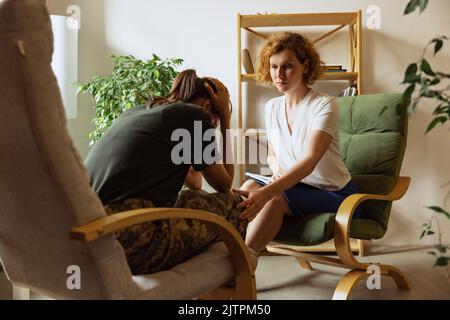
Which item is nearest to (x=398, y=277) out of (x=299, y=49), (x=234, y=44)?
(x=299, y=49)

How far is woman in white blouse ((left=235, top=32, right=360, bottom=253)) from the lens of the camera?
1905 mm

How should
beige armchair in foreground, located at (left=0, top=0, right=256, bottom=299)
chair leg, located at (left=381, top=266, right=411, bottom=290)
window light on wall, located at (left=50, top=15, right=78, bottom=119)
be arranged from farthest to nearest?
window light on wall, located at (left=50, top=15, right=78, bottom=119), chair leg, located at (left=381, top=266, right=411, bottom=290), beige armchair in foreground, located at (left=0, top=0, right=256, bottom=299)

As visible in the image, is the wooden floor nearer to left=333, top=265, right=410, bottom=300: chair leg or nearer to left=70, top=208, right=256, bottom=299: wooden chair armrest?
left=333, top=265, right=410, bottom=300: chair leg

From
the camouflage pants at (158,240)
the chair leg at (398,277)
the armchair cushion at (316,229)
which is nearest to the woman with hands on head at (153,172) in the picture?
the camouflage pants at (158,240)

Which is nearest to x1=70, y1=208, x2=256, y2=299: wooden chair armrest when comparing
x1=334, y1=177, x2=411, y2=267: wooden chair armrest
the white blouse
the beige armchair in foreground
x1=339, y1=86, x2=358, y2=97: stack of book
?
the beige armchair in foreground

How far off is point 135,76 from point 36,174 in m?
1.79

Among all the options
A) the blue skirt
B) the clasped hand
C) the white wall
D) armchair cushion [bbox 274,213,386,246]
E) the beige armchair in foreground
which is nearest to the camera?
the beige armchair in foreground

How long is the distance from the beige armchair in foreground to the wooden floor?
904mm

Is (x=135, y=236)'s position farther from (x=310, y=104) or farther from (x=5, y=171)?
(x=310, y=104)

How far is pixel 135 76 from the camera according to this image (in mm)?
2818

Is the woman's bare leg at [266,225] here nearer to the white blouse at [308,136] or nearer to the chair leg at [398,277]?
the white blouse at [308,136]

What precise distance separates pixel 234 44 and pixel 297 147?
141 cm
